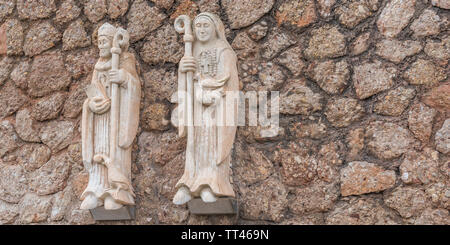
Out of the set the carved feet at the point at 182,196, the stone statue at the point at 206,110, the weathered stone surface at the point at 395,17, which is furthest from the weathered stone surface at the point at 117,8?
the weathered stone surface at the point at 395,17

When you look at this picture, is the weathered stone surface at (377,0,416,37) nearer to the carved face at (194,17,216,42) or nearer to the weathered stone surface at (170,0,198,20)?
the carved face at (194,17,216,42)

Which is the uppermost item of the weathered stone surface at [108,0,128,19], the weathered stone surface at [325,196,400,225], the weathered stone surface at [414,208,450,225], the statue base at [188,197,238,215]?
the weathered stone surface at [108,0,128,19]

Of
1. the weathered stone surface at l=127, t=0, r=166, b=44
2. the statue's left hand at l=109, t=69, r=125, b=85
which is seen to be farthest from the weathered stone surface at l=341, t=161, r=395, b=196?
the weathered stone surface at l=127, t=0, r=166, b=44

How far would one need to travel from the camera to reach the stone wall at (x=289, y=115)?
3.81 metres

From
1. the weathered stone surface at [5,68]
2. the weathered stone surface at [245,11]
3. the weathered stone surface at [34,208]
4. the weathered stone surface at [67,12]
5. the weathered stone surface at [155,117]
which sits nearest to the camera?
the weathered stone surface at [245,11]

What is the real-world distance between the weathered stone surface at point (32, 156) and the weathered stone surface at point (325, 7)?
2176mm

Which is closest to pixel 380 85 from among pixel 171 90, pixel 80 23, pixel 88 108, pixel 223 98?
pixel 223 98

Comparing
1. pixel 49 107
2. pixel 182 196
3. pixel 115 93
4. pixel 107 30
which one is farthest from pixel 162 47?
pixel 182 196

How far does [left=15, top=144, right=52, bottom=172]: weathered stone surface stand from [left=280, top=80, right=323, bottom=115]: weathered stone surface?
1795 millimetres

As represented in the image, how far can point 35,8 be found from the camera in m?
5.03

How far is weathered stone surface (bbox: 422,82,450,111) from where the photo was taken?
3771 millimetres

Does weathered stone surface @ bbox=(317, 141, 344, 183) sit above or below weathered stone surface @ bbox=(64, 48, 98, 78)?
below

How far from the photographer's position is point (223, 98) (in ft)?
13.0

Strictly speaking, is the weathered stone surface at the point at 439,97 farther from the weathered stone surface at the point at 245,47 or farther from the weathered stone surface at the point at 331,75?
the weathered stone surface at the point at 245,47
